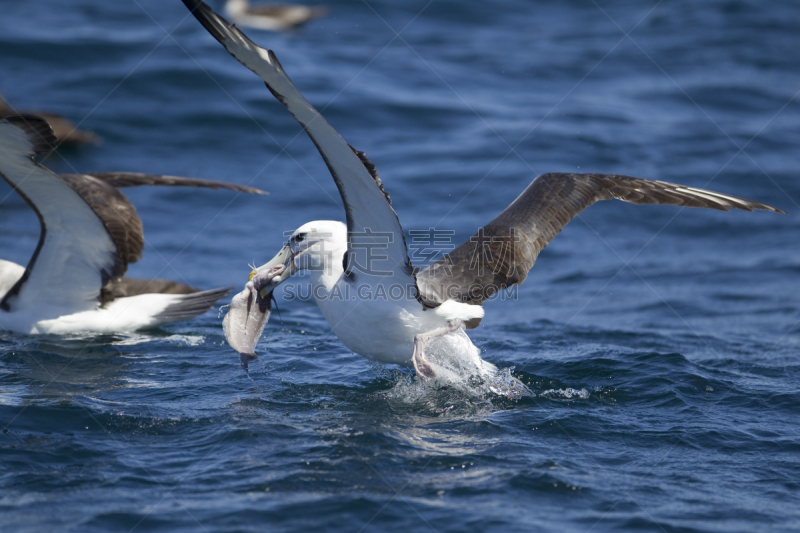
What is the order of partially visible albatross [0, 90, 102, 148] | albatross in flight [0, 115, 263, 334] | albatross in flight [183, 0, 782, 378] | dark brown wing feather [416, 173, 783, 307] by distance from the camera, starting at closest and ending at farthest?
1. albatross in flight [183, 0, 782, 378]
2. dark brown wing feather [416, 173, 783, 307]
3. albatross in flight [0, 115, 263, 334]
4. partially visible albatross [0, 90, 102, 148]

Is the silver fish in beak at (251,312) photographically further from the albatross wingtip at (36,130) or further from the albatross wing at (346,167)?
the albatross wingtip at (36,130)

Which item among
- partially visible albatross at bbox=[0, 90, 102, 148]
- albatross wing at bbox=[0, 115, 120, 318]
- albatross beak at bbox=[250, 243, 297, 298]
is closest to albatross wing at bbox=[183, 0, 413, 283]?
A: albatross beak at bbox=[250, 243, 297, 298]

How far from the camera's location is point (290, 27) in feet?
73.4

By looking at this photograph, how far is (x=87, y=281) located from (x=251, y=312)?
356cm

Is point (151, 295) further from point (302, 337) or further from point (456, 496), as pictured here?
point (456, 496)

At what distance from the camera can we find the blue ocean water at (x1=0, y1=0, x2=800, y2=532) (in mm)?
5816

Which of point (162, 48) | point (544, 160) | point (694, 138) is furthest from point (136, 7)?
point (694, 138)

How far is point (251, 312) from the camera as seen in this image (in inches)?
281

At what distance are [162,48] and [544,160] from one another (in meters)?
10.4

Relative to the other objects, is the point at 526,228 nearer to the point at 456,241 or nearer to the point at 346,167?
the point at 346,167

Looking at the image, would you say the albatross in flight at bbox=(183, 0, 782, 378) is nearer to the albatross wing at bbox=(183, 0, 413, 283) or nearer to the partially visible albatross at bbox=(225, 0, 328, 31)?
the albatross wing at bbox=(183, 0, 413, 283)

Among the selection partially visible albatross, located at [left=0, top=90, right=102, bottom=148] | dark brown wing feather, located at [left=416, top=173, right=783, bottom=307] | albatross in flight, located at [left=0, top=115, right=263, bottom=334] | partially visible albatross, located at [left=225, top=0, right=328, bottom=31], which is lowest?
albatross in flight, located at [left=0, top=115, right=263, bottom=334]

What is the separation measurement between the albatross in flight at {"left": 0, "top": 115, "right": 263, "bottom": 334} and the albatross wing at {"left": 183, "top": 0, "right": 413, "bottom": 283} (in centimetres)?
362

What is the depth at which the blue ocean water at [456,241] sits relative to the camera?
19.1 feet
